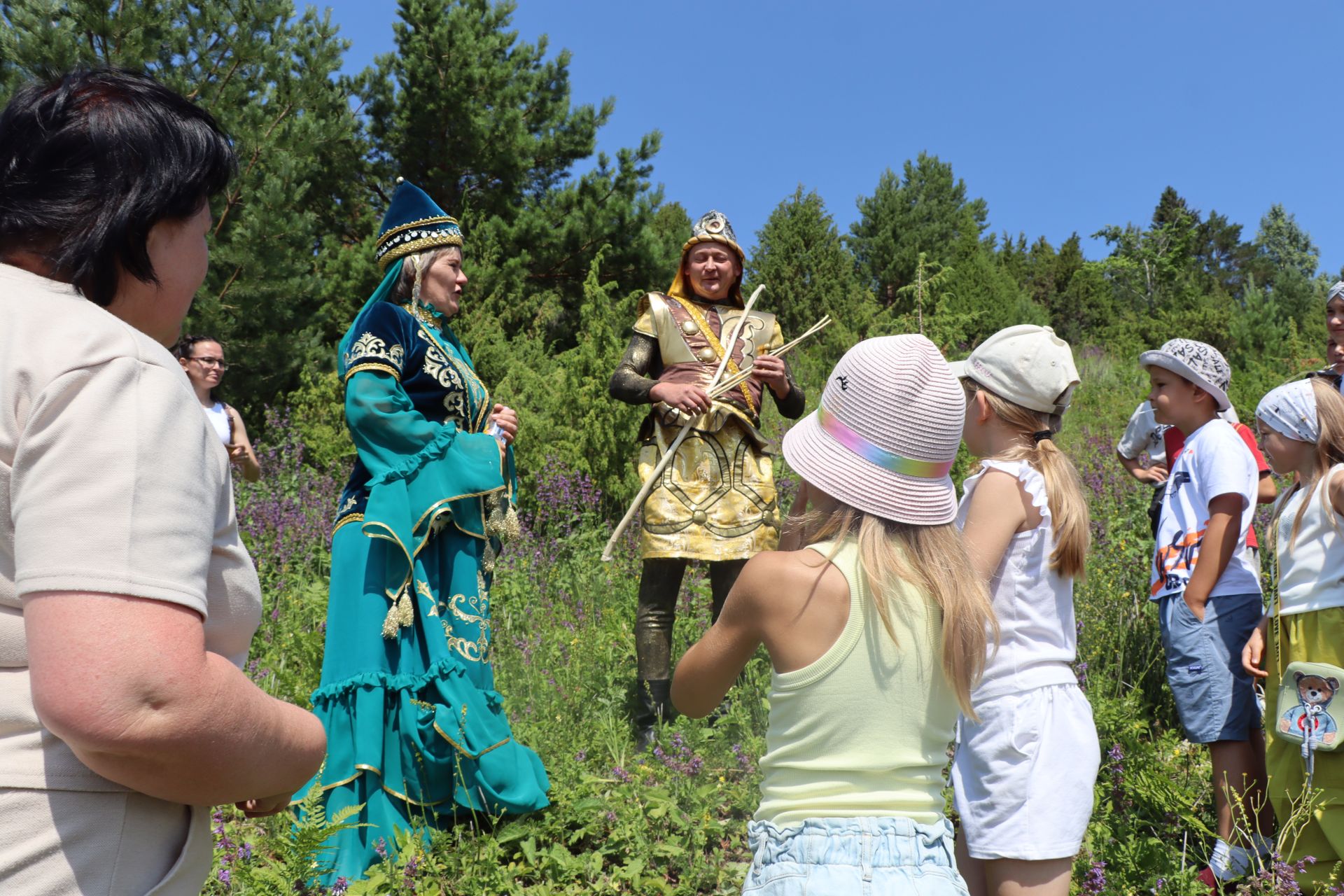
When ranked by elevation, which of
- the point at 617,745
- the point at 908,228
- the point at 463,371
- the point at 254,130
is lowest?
the point at 617,745

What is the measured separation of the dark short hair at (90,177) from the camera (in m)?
0.99

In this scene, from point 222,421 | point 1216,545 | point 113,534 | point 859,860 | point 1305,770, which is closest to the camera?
point 113,534

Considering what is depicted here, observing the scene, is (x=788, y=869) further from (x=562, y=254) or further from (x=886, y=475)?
(x=562, y=254)

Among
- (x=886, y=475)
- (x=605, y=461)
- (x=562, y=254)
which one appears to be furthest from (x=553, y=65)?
(x=886, y=475)

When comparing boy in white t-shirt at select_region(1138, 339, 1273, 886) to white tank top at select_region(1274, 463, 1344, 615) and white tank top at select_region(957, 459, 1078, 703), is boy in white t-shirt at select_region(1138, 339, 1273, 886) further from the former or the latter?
white tank top at select_region(957, 459, 1078, 703)

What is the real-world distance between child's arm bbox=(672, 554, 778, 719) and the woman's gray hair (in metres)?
2.05

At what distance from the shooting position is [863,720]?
1.54 m

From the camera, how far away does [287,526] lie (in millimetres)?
6055

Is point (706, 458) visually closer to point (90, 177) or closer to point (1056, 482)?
point (1056, 482)

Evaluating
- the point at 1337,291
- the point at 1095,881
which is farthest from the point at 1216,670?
the point at 1337,291

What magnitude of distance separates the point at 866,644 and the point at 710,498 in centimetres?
233

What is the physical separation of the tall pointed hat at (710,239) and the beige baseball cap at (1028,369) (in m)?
1.88

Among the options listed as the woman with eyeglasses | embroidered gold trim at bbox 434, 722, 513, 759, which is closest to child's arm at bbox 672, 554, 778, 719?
embroidered gold trim at bbox 434, 722, 513, 759

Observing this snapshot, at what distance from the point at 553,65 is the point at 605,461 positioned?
7261 mm
